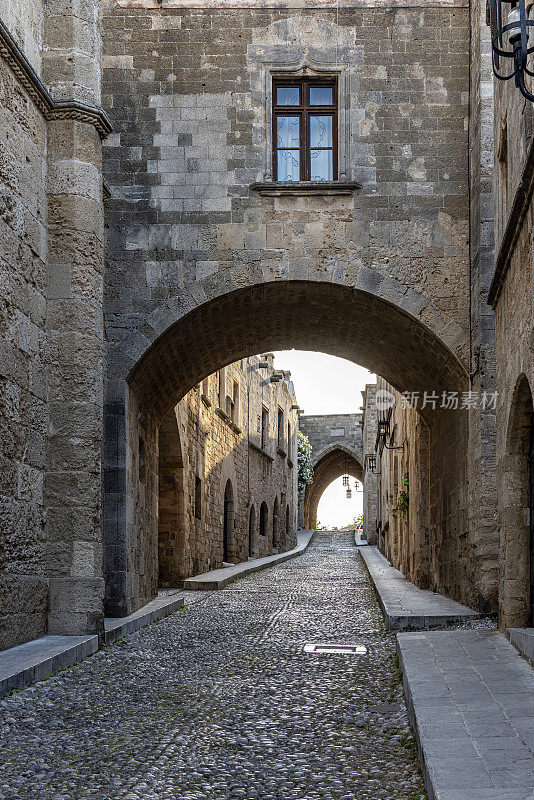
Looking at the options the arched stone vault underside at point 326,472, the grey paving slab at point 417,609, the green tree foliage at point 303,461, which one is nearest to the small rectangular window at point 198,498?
the grey paving slab at point 417,609

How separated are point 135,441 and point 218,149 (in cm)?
326

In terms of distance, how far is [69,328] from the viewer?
7.89 metres

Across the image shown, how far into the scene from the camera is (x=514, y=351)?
22.1 ft

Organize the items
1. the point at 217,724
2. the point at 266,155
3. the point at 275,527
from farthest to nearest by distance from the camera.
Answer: the point at 275,527
the point at 266,155
the point at 217,724

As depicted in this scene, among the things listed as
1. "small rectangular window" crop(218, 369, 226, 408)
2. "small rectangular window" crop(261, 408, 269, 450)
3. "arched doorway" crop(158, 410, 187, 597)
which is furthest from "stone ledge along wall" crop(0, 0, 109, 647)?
"small rectangular window" crop(261, 408, 269, 450)

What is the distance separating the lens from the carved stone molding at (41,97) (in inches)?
275

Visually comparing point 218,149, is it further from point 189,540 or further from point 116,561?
point 189,540

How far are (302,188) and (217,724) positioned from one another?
20.7 feet

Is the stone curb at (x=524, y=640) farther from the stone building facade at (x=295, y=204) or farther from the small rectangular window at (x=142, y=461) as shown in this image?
the small rectangular window at (x=142, y=461)

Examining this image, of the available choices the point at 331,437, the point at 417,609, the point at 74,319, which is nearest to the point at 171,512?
the point at 417,609

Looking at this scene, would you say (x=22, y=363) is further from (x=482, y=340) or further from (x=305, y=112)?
(x=305, y=112)

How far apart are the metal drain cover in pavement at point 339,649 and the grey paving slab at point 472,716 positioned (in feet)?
2.08

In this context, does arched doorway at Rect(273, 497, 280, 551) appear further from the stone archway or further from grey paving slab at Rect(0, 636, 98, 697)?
grey paving slab at Rect(0, 636, 98, 697)

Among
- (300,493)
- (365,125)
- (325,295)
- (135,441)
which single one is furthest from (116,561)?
(300,493)
